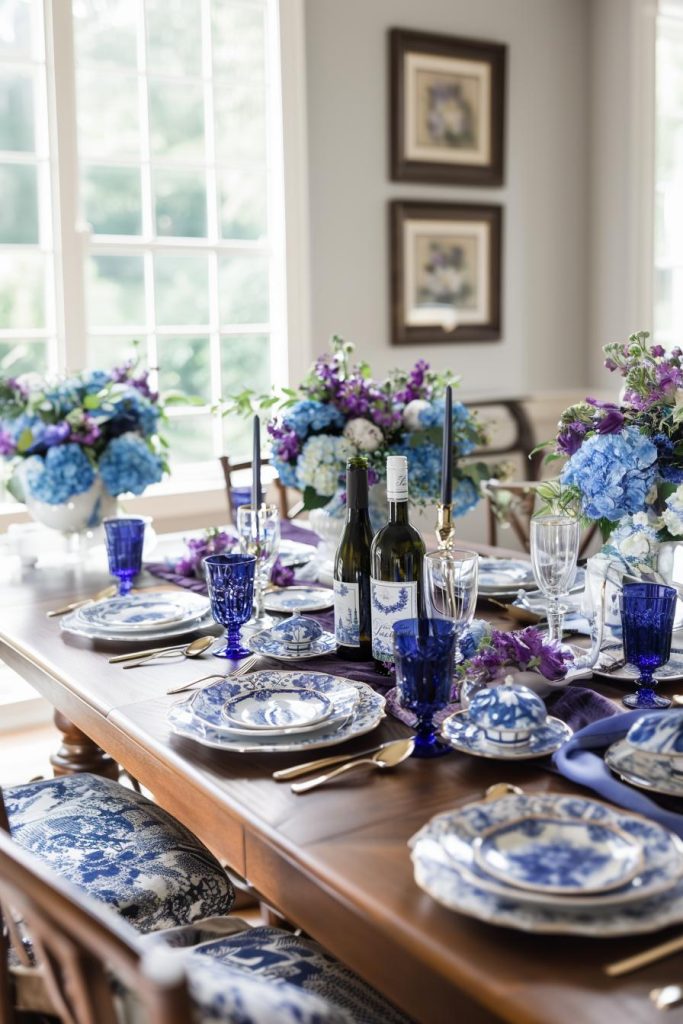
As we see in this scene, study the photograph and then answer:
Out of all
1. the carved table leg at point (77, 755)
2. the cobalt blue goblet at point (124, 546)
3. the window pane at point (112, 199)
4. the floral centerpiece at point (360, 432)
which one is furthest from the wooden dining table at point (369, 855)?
the window pane at point (112, 199)

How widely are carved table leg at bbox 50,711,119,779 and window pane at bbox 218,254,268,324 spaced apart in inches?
73.3

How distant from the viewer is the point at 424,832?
1039 millimetres

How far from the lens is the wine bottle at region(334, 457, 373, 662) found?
1.64m

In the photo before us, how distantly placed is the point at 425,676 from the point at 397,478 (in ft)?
1.12

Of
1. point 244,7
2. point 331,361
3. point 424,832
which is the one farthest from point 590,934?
point 244,7

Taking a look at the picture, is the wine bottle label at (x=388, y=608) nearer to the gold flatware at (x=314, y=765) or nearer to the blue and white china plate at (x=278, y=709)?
the blue and white china plate at (x=278, y=709)

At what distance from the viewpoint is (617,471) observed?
5.14 ft

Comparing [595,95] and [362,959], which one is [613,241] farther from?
[362,959]

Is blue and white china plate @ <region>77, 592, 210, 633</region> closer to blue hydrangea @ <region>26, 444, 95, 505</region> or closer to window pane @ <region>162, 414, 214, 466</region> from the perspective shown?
blue hydrangea @ <region>26, 444, 95, 505</region>

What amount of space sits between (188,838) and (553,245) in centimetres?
358

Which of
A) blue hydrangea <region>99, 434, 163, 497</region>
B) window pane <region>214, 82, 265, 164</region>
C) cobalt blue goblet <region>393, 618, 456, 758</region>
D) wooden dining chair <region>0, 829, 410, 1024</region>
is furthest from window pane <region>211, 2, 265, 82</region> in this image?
wooden dining chair <region>0, 829, 410, 1024</region>

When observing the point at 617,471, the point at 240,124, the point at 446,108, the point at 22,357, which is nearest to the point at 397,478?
the point at 617,471

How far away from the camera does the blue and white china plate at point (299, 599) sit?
1964 mm

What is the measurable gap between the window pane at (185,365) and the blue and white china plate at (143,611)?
6.48 ft
